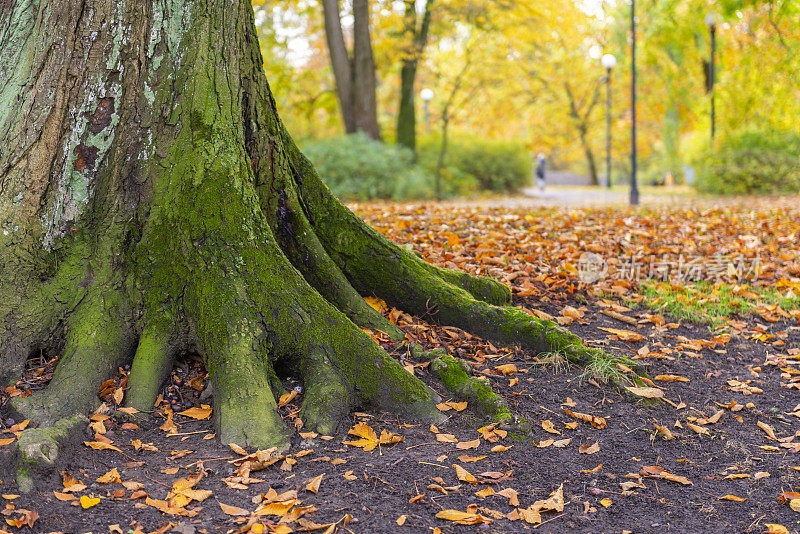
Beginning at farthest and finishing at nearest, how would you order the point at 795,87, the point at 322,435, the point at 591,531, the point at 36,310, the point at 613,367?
the point at 795,87 → the point at 613,367 → the point at 36,310 → the point at 322,435 → the point at 591,531

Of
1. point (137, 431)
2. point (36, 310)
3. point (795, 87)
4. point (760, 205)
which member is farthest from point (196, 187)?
point (795, 87)

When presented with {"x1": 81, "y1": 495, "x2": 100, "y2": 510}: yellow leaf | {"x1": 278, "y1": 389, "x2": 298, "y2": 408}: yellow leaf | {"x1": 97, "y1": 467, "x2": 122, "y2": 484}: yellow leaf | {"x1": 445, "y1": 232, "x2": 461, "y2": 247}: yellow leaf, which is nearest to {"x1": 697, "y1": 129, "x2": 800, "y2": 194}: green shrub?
{"x1": 445, "y1": 232, "x2": 461, "y2": 247}: yellow leaf

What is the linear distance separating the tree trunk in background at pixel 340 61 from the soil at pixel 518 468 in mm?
13269

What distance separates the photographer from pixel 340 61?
15.9 m

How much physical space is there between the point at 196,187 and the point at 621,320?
3.40 metres

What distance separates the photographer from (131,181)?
138 inches

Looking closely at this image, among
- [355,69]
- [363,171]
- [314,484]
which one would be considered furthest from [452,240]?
[355,69]

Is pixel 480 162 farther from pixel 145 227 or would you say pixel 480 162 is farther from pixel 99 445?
pixel 99 445

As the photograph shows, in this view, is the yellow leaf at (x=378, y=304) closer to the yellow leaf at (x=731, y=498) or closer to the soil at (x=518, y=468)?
the soil at (x=518, y=468)

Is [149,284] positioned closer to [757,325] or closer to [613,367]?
[613,367]

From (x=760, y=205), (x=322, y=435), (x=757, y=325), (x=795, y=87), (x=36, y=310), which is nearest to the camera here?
(x=322, y=435)

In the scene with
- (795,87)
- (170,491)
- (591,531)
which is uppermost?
(795,87)

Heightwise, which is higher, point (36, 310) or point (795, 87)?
point (795, 87)

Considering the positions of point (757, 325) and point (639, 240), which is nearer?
point (757, 325)
